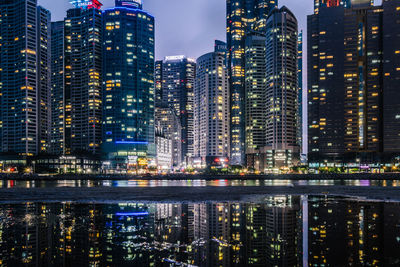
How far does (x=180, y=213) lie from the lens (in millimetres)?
25375

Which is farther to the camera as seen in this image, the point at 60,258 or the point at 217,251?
the point at 217,251

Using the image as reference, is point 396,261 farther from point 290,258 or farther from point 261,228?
point 261,228

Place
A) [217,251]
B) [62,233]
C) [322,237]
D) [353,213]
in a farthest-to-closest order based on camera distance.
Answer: [353,213] < [62,233] < [322,237] < [217,251]

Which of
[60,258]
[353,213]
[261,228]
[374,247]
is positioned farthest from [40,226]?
[353,213]

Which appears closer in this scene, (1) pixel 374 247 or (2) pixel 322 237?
(1) pixel 374 247

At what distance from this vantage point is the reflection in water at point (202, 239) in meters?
12.5

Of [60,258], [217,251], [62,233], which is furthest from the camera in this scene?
[62,233]

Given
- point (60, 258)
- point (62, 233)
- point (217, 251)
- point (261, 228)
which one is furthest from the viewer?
point (261, 228)

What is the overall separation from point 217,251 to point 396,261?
6455 mm

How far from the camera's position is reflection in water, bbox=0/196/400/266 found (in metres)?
12.5

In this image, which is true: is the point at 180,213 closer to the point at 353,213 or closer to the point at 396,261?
the point at 353,213

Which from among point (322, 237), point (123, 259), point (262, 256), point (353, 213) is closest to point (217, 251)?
point (262, 256)

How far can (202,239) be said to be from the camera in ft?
53.5

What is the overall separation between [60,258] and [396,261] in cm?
1220
